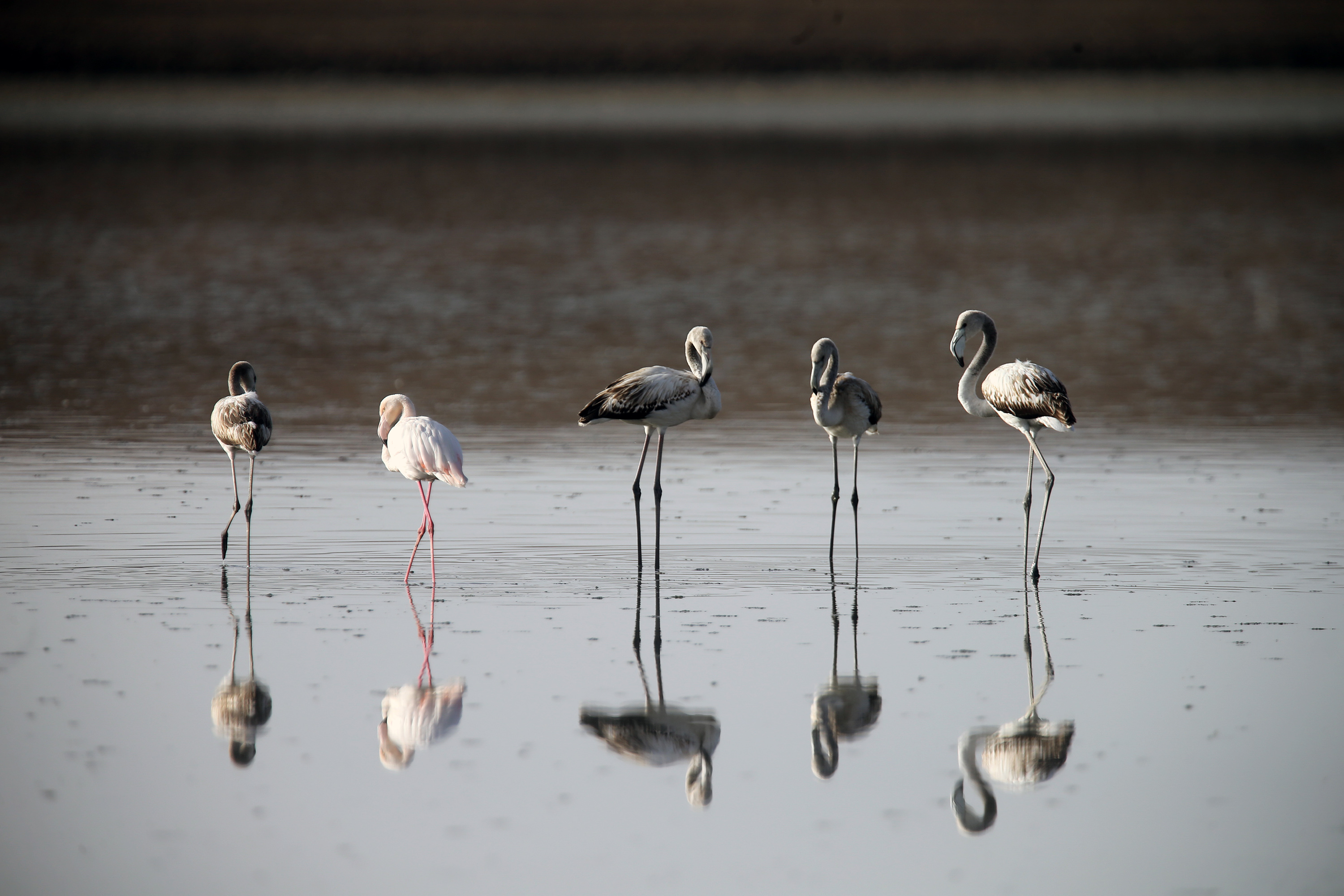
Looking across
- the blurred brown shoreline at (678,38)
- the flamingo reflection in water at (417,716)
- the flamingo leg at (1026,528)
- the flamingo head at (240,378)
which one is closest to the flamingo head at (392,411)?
the flamingo head at (240,378)

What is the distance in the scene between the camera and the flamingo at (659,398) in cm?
956

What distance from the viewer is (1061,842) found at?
515cm

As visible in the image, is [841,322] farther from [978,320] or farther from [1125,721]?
[1125,721]

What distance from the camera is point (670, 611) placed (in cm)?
793

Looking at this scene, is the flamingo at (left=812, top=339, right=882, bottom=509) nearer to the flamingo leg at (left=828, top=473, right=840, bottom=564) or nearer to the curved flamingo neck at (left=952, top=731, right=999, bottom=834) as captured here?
the flamingo leg at (left=828, top=473, right=840, bottom=564)

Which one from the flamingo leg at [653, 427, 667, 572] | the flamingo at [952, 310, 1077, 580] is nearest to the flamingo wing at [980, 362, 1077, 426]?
the flamingo at [952, 310, 1077, 580]

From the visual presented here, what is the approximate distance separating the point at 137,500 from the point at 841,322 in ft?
38.4

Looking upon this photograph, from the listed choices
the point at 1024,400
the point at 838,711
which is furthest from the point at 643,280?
the point at 838,711

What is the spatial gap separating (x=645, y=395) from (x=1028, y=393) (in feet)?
6.70

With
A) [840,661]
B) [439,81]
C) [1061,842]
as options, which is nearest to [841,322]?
[840,661]

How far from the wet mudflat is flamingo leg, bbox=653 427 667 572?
10 centimetres

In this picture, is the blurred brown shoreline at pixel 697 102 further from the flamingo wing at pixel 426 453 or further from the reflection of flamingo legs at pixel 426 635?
the reflection of flamingo legs at pixel 426 635

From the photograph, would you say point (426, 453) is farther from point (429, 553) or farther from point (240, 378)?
point (240, 378)

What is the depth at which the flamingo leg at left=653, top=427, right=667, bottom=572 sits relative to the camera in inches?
348
